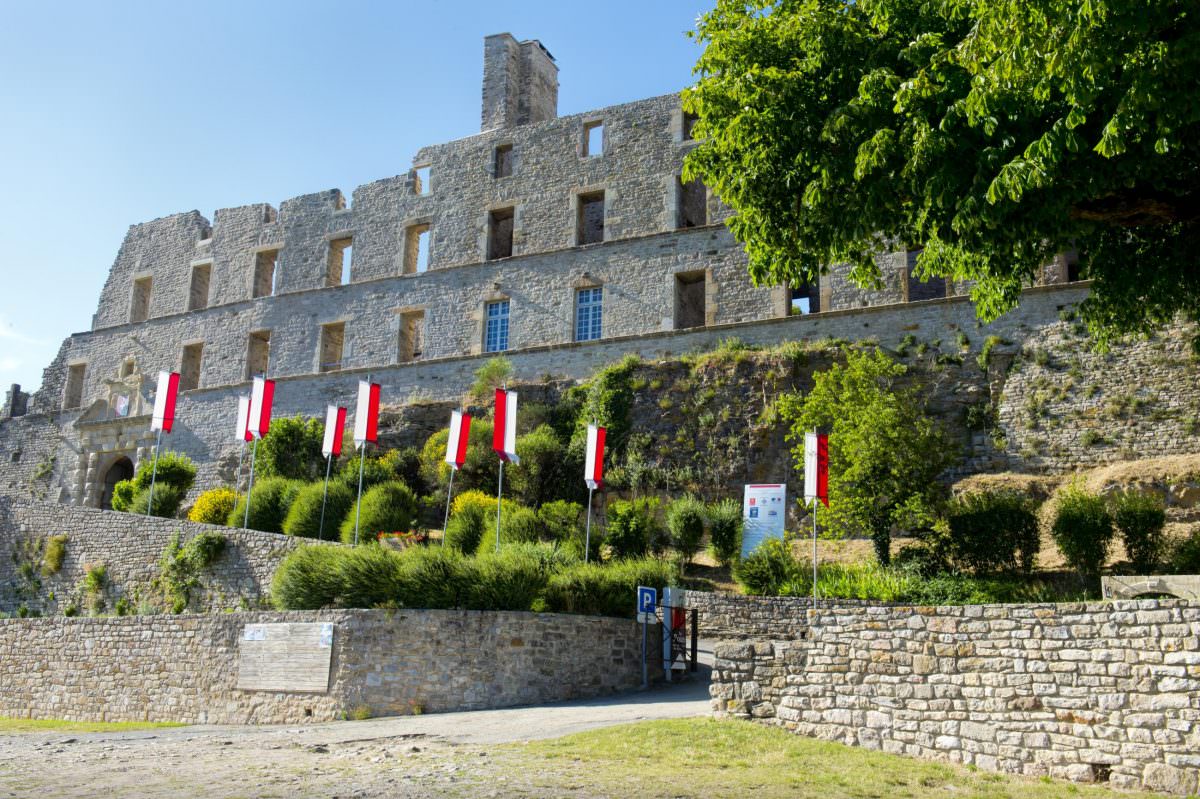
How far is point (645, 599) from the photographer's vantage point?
14.3 m

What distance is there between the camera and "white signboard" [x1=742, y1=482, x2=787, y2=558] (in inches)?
736

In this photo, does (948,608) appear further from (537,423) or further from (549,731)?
(537,423)

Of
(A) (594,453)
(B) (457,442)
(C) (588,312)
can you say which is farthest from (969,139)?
(C) (588,312)

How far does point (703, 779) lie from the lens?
304 inches

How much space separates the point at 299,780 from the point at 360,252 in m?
25.4

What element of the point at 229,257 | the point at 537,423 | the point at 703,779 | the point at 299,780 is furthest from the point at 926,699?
the point at 229,257

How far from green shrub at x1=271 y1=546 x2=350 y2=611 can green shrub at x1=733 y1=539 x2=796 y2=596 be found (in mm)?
6643

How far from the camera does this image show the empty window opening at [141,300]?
1415 inches

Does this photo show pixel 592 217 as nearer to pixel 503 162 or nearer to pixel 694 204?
pixel 503 162

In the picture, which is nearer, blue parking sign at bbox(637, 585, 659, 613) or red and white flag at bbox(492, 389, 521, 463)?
blue parking sign at bbox(637, 585, 659, 613)

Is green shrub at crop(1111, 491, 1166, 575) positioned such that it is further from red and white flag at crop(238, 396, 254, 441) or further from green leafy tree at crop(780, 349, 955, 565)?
red and white flag at crop(238, 396, 254, 441)

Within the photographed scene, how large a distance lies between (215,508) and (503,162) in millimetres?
13240

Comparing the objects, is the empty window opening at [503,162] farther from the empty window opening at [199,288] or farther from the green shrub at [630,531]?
the green shrub at [630,531]

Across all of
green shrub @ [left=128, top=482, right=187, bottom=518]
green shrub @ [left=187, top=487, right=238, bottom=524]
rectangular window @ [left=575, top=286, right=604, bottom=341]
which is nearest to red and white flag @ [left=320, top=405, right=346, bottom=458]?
green shrub @ [left=187, top=487, right=238, bottom=524]
